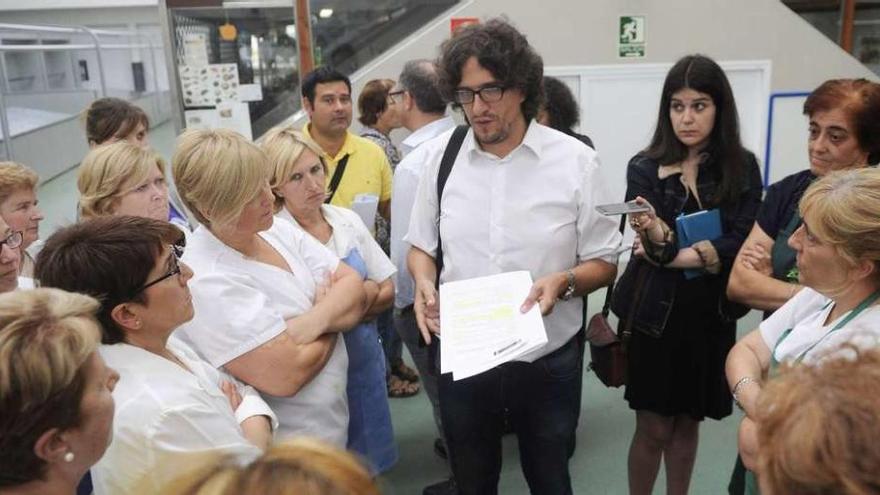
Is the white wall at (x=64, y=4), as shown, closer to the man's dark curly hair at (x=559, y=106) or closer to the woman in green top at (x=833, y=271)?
the man's dark curly hair at (x=559, y=106)

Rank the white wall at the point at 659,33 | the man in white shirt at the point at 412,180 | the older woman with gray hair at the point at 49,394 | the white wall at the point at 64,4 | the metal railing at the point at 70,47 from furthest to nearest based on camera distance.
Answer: the white wall at the point at 64,4
the metal railing at the point at 70,47
the white wall at the point at 659,33
the man in white shirt at the point at 412,180
the older woman with gray hair at the point at 49,394

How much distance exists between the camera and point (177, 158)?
5.33 ft

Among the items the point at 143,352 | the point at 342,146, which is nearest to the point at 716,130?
the point at 342,146

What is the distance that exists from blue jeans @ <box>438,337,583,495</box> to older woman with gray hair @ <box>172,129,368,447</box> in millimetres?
357

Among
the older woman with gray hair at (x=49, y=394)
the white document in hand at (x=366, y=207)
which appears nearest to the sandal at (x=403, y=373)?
the white document in hand at (x=366, y=207)

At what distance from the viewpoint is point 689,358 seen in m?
2.14

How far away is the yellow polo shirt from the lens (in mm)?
2979

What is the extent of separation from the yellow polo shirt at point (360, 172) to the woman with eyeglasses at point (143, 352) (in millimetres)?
1549

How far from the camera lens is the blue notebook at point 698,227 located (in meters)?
2.05

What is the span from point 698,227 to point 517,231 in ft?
2.09

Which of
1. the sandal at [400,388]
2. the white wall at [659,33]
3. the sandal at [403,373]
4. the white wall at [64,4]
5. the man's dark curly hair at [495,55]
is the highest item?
the white wall at [64,4]

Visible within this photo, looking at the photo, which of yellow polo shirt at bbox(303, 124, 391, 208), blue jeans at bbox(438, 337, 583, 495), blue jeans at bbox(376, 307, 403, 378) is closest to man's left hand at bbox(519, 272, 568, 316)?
Result: blue jeans at bbox(438, 337, 583, 495)

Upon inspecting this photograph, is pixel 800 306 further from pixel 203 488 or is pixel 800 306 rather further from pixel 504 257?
pixel 203 488

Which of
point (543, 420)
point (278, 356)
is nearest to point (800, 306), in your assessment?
point (543, 420)
